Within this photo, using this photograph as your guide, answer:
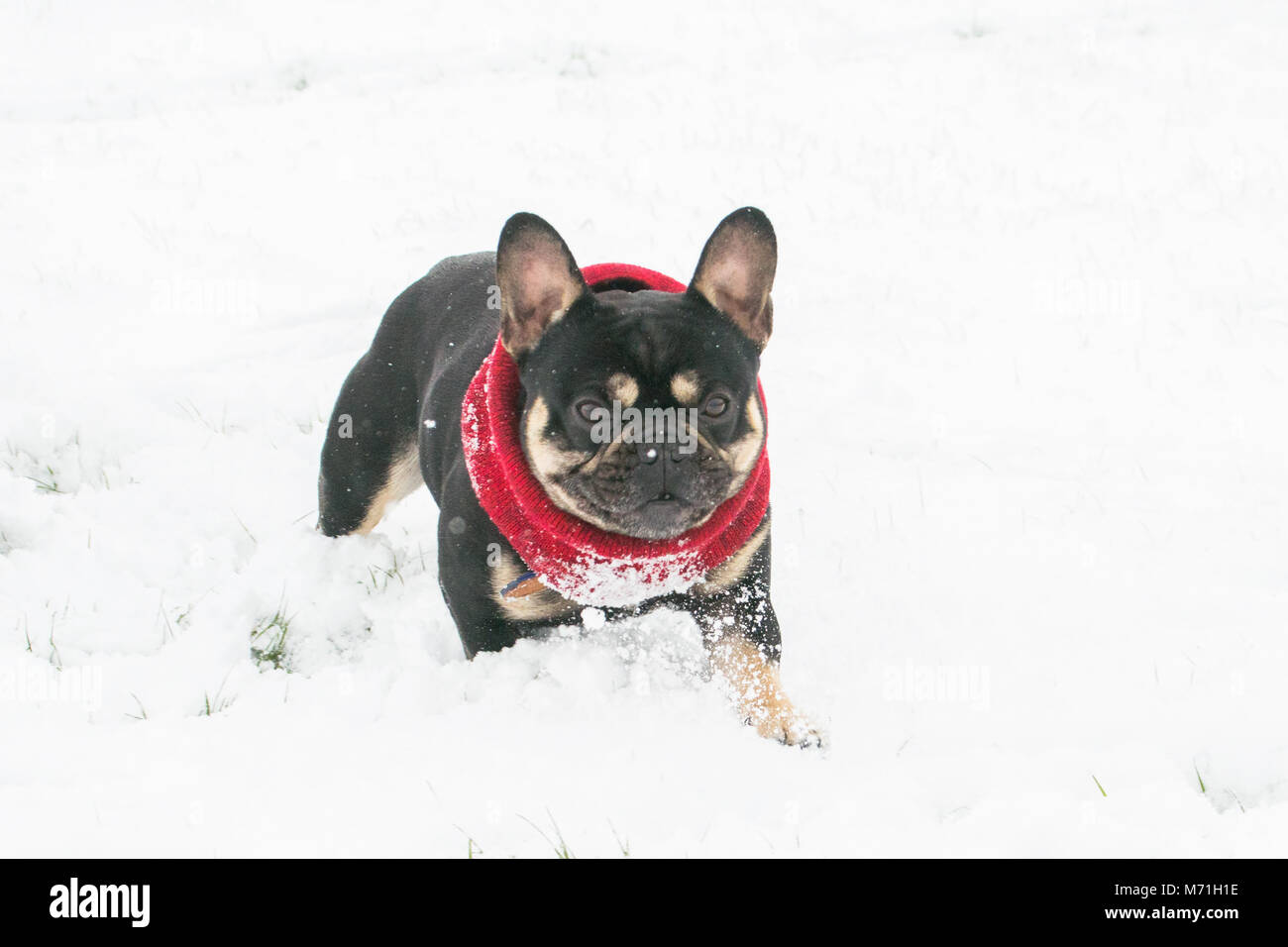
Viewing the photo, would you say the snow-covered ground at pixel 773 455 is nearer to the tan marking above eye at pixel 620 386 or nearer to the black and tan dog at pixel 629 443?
the black and tan dog at pixel 629 443

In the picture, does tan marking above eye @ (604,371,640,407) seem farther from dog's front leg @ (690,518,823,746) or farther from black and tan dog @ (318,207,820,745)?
dog's front leg @ (690,518,823,746)

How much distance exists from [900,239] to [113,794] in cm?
519

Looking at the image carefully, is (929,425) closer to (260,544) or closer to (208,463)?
(260,544)

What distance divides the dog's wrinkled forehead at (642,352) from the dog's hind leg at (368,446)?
3.37 feet

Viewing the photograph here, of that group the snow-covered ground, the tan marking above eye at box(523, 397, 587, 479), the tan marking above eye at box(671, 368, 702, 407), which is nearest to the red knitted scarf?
the tan marking above eye at box(523, 397, 587, 479)

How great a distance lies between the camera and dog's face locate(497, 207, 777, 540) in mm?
2617

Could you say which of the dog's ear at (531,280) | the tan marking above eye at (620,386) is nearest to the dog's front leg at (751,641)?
the tan marking above eye at (620,386)

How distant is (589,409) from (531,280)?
397 mm

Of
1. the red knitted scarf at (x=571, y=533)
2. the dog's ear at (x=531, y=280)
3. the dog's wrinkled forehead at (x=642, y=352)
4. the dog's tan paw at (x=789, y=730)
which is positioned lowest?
the dog's tan paw at (x=789, y=730)

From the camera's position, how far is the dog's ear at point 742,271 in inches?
109

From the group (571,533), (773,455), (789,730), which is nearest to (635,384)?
(571,533)

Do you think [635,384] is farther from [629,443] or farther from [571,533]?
[571,533]

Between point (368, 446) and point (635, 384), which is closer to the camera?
point (635, 384)

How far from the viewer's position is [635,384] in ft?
8.64
